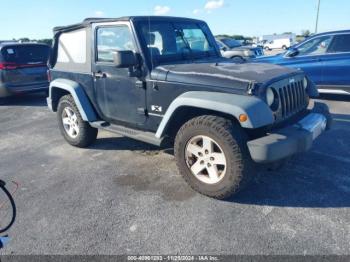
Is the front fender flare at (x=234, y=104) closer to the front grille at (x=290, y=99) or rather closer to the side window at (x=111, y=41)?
the front grille at (x=290, y=99)

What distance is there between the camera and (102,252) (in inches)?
109

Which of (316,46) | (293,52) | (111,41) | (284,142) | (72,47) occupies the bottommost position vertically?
(284,142)

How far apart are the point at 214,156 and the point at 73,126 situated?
2788 millimetres

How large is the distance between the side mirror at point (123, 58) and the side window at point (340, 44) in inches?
222

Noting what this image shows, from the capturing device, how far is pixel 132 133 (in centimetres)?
436

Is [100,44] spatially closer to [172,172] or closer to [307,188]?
[172,172]

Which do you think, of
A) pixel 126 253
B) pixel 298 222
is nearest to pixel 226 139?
pixel 298 222

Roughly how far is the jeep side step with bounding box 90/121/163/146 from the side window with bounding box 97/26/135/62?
0.90 metres

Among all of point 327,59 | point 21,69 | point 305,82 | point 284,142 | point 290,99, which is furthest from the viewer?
point 21,69

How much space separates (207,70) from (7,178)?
2.91 meters

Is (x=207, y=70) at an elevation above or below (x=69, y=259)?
above

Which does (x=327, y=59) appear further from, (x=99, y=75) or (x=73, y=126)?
(x=73, y=126)

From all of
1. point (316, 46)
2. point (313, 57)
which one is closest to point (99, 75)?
point (313, 57)

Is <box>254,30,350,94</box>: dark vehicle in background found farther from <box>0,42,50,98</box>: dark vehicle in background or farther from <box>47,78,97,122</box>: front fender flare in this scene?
<box>0,42,50,98</box>: dark vehicle in background
